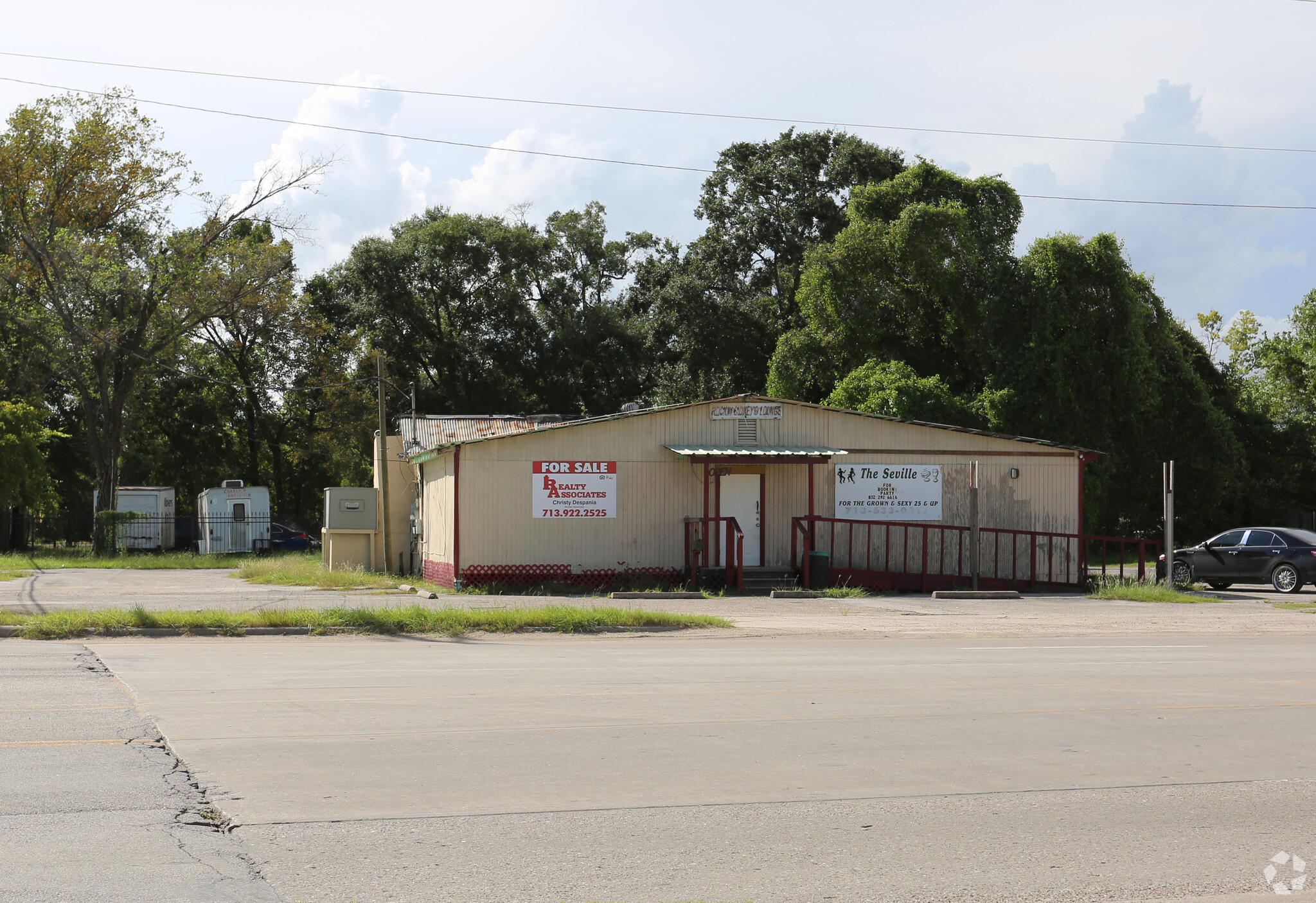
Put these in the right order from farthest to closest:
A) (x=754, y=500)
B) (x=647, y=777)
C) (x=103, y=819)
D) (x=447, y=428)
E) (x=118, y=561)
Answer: (x=118, y=561), (x=447, y=428), (x=754, y=500), (x=647, y=777), (x=103, y=819)

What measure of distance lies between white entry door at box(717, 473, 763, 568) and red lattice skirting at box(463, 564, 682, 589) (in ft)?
6.01

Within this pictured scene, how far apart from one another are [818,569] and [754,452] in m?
2.86

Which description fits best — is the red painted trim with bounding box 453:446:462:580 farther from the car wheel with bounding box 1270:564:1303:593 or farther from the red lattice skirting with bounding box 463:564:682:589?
the car wheel with bounding box 1270:564:1303:593

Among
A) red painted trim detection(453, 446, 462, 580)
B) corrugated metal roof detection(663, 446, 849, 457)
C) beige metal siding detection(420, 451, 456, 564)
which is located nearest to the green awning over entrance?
corrugated metal roof detection(663, 446, 849, 457)

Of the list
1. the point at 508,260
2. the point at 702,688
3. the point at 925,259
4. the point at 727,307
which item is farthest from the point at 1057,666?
the point at 508,260

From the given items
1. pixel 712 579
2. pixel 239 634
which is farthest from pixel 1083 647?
pixel 239 634

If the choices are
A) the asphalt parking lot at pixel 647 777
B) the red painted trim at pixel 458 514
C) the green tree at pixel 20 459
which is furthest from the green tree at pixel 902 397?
the green tree at pixel 20 459

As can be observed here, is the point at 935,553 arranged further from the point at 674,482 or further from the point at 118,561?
the point at 118,561

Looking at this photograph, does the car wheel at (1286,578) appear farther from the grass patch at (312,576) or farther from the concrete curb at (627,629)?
the grass patch at (312,576)

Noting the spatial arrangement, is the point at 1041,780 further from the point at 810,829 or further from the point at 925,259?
the point at 925,259

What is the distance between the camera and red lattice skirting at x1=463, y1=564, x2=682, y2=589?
24.9 m

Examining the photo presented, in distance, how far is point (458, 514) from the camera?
24.9 meters

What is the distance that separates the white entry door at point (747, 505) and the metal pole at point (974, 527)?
4540 millimetres

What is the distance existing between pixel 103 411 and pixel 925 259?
99.1ft
